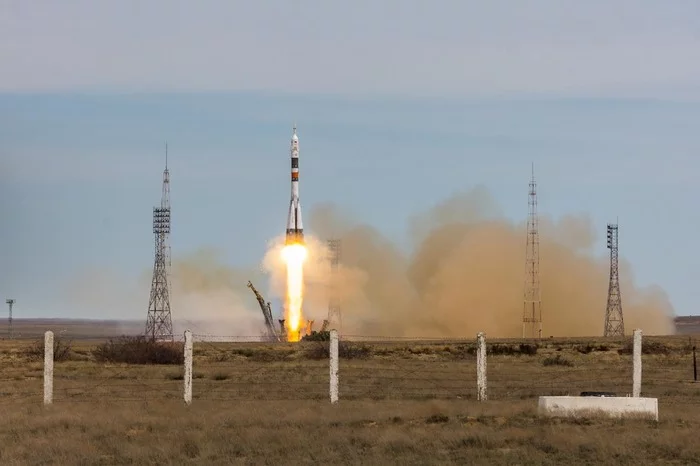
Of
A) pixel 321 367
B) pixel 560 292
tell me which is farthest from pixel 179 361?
pixel 560 292

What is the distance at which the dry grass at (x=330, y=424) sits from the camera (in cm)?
2094

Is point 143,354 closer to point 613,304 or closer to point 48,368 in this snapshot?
point 48,368

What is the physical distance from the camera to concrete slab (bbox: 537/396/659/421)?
23797 mm

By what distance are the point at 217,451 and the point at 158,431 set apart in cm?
267

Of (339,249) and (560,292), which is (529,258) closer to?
(560,292)

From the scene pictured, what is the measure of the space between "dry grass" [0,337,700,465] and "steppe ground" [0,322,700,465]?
0.03m

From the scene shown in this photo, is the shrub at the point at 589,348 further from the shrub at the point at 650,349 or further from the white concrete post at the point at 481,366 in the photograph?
the white concrete post at the point at 481,366

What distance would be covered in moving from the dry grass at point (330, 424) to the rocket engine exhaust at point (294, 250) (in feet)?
172

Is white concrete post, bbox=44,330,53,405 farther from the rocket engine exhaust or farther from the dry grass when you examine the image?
the rocket engine exhaust

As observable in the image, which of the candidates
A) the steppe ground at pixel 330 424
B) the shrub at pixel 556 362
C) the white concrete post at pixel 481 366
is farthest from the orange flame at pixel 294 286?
the white concrete post at pixel 481 366

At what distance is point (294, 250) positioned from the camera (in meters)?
90.9

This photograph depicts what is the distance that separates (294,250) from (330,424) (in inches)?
2638

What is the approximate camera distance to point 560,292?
12500cm

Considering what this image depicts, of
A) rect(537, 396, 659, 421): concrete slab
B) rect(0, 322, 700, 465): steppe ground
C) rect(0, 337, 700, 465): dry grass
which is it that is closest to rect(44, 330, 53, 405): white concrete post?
rect(0, 322, 700, 465): steppe ground
